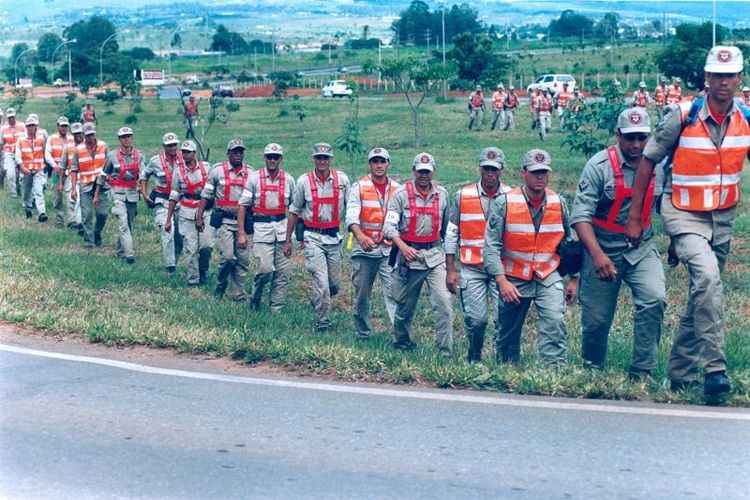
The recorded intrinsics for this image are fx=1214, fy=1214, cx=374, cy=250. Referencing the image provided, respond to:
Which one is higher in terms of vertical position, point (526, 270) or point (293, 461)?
point (526, 270)

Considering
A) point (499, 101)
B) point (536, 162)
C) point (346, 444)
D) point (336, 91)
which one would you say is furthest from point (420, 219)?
point (336, 91)

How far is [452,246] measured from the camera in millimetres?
10508

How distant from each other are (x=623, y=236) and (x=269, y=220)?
5418 mm

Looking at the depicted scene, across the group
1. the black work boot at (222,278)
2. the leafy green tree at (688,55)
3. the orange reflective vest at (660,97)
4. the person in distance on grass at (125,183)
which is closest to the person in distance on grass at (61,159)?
the person in distance on grass at (125,183)

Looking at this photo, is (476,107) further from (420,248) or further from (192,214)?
(420,248)

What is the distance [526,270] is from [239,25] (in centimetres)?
11811

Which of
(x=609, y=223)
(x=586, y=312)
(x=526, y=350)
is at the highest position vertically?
(x=609, y=223)

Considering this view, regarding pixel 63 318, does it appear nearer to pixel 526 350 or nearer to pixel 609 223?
pixel 526 350

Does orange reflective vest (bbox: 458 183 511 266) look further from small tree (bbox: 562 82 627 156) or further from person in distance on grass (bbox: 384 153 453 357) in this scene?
small tree (bbox: 562 82 627 156)

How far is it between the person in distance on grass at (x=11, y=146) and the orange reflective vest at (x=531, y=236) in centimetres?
1493

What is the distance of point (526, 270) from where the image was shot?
9008 mm

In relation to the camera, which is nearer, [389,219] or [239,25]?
[389,219]

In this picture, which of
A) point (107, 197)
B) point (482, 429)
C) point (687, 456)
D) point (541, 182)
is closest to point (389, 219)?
point (541, 182)

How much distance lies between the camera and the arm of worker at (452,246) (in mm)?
10508
